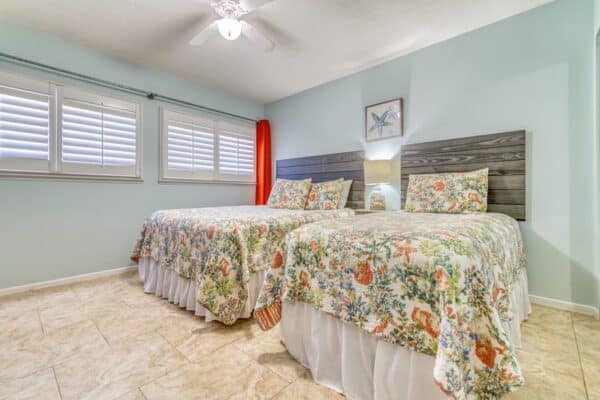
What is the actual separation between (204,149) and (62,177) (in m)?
1.61

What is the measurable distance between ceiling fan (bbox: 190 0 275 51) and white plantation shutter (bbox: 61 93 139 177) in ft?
4.79

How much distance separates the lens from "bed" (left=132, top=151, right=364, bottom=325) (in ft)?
6.09

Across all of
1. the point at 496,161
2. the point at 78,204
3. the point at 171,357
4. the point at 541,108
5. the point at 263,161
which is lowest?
the point at 171,357

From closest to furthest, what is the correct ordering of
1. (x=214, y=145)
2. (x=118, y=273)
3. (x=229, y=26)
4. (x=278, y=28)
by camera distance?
1. (x=229, y=26)
2. (x=278, y=28)
3. (x=118, y=273)
4. (x=214, y=145)

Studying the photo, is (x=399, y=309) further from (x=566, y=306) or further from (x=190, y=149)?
(x=190, y=149)

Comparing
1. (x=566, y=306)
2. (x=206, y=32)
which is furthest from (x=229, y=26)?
(x=566, y=306)

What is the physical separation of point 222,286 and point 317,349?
31.4 inches

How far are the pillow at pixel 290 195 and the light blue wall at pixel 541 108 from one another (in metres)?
1.41

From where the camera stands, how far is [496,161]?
2406mm

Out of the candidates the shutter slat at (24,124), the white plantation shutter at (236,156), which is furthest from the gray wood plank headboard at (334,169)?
the shutter slat at (24,124)

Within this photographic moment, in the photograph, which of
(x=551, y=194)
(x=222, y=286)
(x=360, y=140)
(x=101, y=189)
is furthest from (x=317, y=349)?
(x=101, y=189)

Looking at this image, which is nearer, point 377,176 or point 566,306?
point 566,306

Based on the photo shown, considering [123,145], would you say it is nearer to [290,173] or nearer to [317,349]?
[290,173]

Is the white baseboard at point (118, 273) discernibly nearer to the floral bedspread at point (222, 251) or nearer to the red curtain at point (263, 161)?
the floral bedspread at point (222, 251)
